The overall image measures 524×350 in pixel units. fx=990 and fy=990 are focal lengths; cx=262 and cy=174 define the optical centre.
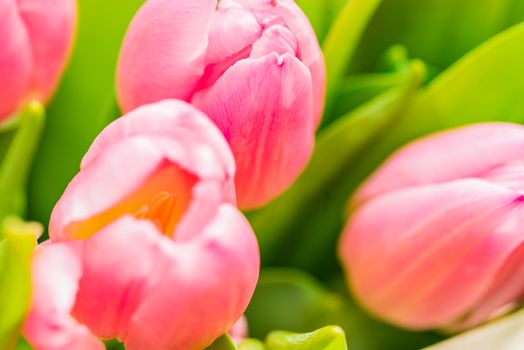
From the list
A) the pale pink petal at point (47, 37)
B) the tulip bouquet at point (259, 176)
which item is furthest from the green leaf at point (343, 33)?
the pale pink petal at point (47, 37)

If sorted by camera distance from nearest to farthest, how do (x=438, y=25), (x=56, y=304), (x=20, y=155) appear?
(x=56, y=304) → (x=20, y=155) → (x=438, y=25)

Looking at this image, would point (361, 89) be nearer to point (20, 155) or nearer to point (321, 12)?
point (321, 12)

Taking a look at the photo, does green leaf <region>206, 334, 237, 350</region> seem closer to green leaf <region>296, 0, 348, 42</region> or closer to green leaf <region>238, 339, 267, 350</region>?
green leaf <region>238, 339, 267, 350</region>

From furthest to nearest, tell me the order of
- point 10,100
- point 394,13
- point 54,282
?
point 394,13
point 10,100
point 54,282

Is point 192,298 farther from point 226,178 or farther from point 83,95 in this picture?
point 83,95

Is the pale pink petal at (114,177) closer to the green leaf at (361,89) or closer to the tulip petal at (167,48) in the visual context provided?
the tulip petal at (167,48)

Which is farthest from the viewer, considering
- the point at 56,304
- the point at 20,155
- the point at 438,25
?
the point at 438,25

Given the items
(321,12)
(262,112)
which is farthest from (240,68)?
(321,12)

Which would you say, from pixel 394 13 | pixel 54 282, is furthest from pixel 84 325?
pixel 394 13
